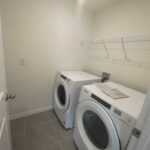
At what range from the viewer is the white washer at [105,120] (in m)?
0.78

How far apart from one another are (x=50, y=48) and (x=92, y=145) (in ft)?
5.30

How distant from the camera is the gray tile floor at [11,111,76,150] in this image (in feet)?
4.81

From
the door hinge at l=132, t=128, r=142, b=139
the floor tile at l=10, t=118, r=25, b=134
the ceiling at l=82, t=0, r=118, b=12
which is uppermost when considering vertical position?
the ceiling at l=82, t=0, r=118, b=12

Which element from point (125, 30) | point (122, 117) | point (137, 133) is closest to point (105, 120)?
point (122, 117)

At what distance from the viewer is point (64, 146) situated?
149 cm

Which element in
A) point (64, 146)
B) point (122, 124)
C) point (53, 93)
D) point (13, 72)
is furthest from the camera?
point (53, 93)

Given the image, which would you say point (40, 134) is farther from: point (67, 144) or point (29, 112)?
point (29, 112)

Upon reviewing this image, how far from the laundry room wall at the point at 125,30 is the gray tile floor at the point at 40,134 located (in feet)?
4.09

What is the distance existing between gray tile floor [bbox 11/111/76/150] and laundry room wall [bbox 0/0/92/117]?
229 millimetres

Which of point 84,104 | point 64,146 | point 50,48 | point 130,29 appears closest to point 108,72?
point 130,29

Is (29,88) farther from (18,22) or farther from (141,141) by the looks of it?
(141,141)

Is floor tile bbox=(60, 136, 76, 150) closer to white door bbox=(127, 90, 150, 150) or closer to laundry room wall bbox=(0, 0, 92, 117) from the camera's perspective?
laundry room wall bbox=(0, 0, 92, 117)

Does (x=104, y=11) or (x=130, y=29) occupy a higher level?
(x=104, y=11)

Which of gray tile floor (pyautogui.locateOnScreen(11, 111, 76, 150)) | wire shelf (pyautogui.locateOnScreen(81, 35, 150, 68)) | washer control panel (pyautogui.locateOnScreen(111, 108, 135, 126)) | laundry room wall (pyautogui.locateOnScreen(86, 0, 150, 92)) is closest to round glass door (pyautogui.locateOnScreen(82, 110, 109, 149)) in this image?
washer control panel (pyautogui.locateOnScreen(111, 108, 135, 126))
